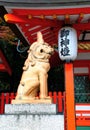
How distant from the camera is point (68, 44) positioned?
6.97 m

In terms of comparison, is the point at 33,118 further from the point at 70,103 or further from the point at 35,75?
the point at 70,103

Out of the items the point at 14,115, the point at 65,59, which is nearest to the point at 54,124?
the point at 14,115

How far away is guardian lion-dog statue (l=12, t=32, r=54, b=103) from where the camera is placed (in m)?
6.01

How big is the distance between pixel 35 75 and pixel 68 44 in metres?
1.42

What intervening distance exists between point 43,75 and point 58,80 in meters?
8.13

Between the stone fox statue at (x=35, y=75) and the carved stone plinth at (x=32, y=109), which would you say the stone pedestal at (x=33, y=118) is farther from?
the stone fox statue at (x=35, y=75)

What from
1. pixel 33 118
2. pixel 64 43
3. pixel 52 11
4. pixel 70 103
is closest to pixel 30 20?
pixel 52 11

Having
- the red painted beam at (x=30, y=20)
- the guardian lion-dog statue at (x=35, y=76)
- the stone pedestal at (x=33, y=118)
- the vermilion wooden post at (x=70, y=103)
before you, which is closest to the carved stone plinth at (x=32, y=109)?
the stone pedestal at (x=33, y=118)

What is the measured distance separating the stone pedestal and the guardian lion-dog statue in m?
0.30

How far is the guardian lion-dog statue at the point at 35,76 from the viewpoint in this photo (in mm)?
6012

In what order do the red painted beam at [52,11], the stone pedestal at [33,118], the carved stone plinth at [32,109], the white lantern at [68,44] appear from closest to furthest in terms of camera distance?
the stone pedestal at [33,118] < the carved stone plinth at [32,109] < the red painted beam at [52,11] < the white lantern at [68,44]

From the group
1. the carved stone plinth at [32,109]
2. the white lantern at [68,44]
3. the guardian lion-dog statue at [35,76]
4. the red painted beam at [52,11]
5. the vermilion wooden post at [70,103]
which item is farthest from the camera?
the white lantern at [68,44]

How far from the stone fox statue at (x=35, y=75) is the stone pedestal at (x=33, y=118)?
0.32m

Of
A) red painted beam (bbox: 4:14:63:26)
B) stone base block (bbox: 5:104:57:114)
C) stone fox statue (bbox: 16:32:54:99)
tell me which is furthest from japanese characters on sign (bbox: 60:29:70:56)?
stone base block (bbox: 5:104:57:114)
